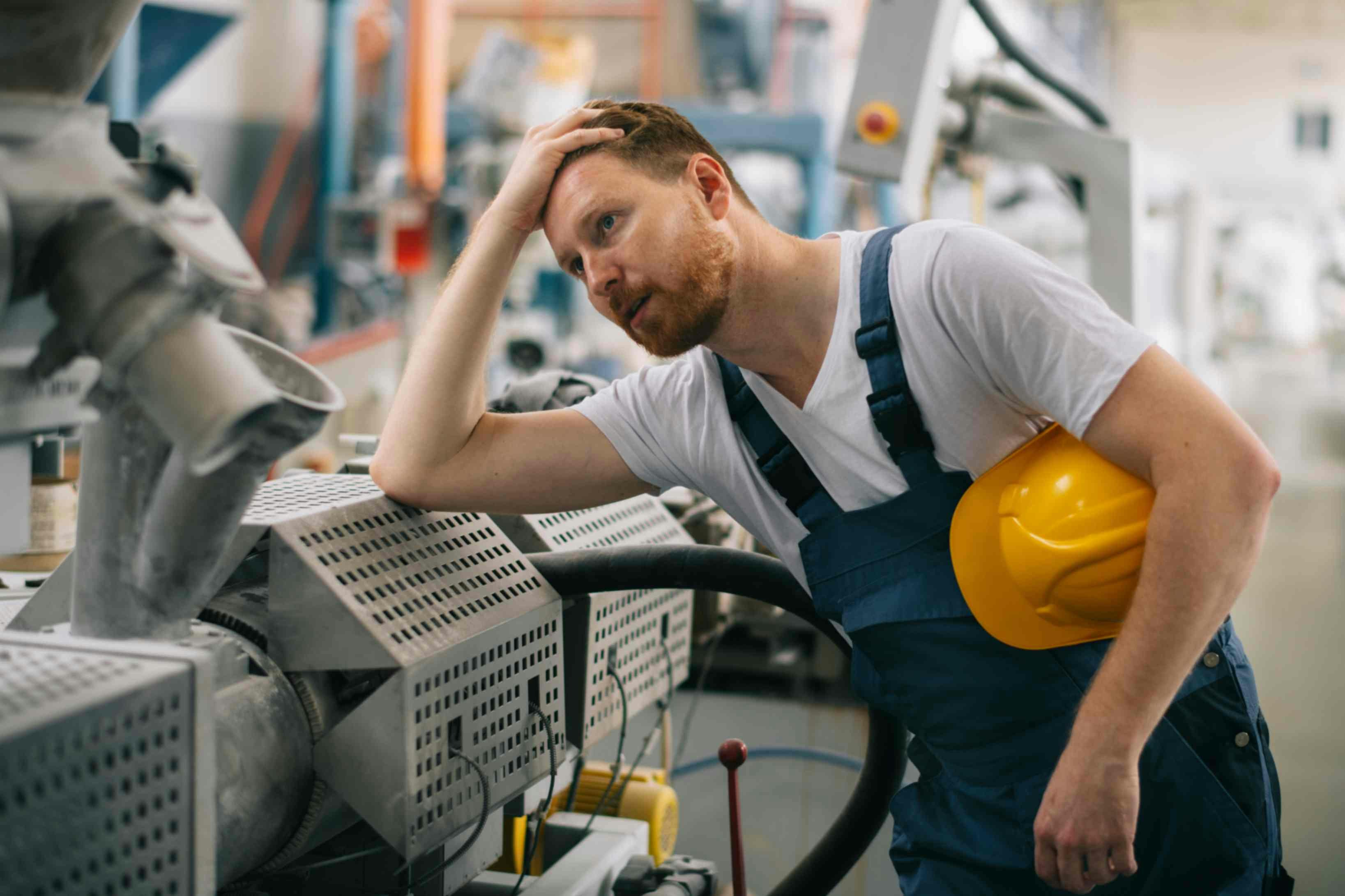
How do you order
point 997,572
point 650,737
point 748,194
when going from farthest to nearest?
point 748,194, point 650,737, point 997,572

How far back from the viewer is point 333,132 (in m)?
6.65

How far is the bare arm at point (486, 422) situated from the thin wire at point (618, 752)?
0.20 m

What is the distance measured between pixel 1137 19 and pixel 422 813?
17392 mm

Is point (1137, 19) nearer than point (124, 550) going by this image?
No

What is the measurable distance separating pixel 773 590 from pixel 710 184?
491 millimetres

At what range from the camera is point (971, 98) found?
115 inches

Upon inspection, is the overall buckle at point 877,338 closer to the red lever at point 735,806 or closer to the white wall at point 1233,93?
the red lever at point 735,806

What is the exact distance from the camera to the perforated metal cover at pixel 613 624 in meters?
1.43

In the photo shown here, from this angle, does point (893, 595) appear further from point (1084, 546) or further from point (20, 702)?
point (20, 702)

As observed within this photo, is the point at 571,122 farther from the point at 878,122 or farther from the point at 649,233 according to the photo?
the point at 878,122

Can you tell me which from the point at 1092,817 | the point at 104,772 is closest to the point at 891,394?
the point at 1092,817

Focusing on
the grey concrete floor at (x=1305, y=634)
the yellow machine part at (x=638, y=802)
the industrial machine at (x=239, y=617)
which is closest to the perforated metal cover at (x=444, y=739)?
the industrial machine at (x=239, y=617)

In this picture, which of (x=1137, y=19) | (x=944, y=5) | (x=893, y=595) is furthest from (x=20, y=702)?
(x=1137, y=19)

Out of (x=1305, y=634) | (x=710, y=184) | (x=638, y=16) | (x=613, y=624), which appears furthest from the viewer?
(x=638, y=16)
